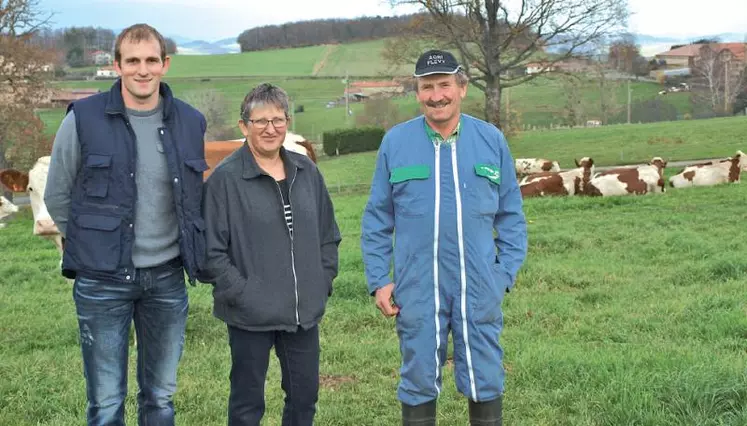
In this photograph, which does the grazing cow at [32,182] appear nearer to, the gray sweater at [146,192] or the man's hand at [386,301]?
A: the gray sweater at [146,192]

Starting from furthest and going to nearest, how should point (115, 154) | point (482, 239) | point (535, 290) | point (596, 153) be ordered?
point (596, 153) < point (535, 290) < point (482, 239) < point (115, 154)

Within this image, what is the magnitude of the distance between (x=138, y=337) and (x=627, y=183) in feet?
49.2

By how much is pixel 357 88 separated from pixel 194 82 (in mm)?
21284

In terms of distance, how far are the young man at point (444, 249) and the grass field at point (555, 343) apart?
83cm

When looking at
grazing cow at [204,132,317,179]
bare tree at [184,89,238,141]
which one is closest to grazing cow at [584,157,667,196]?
grazing cow at [204,132,317,179]

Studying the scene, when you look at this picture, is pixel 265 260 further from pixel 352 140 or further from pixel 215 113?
pixel 215 113

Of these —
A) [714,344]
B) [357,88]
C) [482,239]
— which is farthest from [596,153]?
[357,88]

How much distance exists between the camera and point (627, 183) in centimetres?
1702

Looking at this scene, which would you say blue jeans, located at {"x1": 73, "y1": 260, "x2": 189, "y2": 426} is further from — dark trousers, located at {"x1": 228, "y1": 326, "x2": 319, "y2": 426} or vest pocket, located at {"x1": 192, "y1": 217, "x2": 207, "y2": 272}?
dark trousers, located at {"x1": 228, "y1": 326, "x2": 319, "y2": 426}

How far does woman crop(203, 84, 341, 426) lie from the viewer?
3.63 metres

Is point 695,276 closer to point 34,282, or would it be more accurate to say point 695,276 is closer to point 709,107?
point 34,282

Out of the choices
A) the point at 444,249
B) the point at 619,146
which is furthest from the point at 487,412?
the point at 619,146

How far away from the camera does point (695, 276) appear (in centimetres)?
837

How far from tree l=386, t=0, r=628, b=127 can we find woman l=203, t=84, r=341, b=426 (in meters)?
24.0
